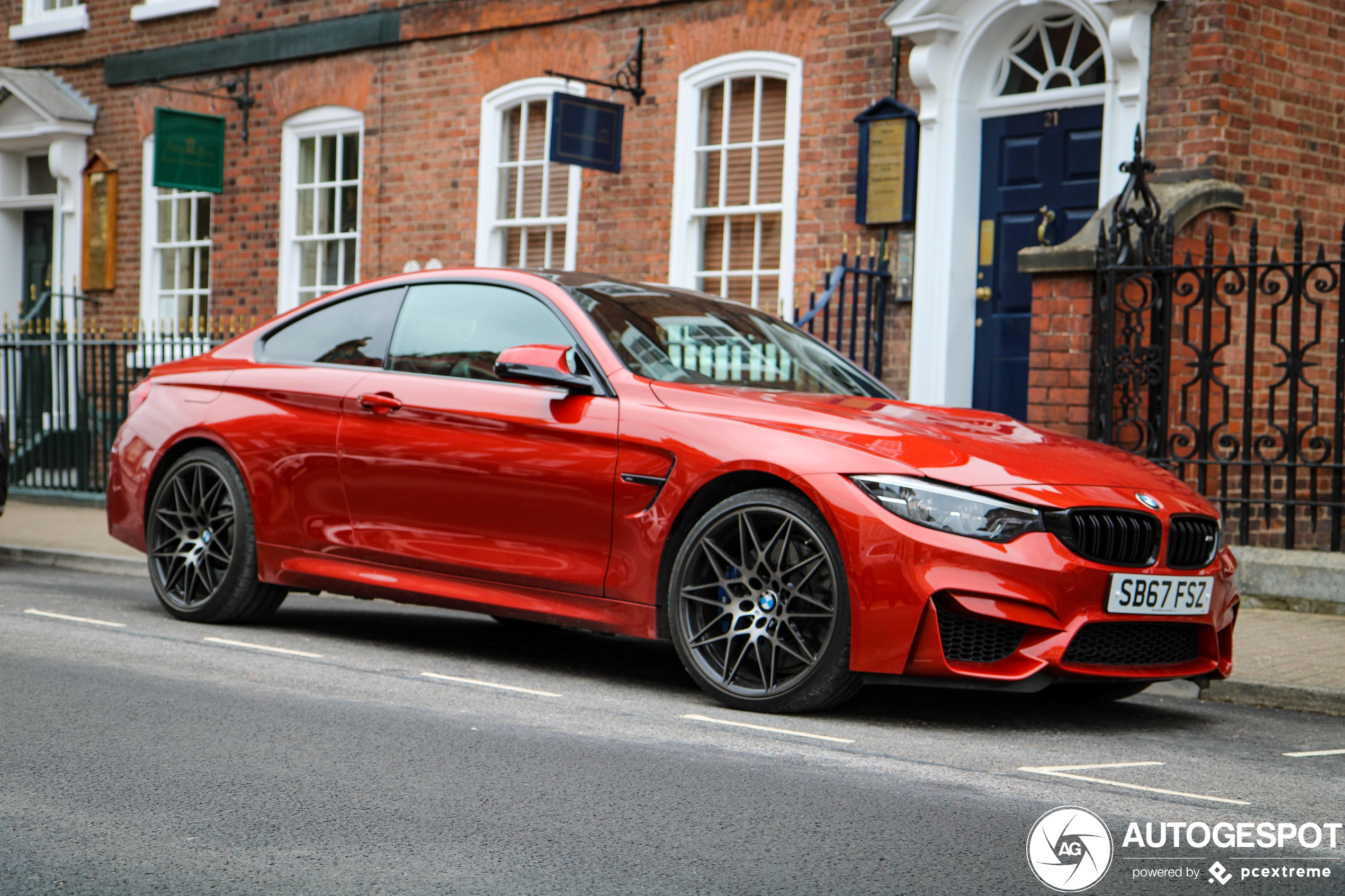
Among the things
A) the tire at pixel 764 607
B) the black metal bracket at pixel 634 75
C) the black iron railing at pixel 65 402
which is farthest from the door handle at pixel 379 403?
the black iron railing at pixel 65 402

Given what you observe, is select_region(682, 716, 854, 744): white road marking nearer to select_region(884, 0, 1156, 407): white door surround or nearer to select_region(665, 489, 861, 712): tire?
select_region(665, 489, 861, 712): tire

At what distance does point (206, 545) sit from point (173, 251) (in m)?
11.3

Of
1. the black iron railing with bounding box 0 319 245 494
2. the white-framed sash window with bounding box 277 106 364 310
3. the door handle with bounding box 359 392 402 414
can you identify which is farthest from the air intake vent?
the white-framed sash window with bounding box 277 106 364 310

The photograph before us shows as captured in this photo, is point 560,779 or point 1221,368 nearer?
point 560,779

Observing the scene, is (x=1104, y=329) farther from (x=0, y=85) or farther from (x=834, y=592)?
(x=0, y=85)

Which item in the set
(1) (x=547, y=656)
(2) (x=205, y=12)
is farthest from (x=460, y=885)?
(2) (x=205, y=12)

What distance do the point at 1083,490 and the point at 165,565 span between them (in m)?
4.24

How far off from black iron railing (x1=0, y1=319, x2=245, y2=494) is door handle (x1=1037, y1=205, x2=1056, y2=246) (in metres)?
7.07

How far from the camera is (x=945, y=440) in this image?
213 inches

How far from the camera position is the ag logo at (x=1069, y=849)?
3635 millimetres

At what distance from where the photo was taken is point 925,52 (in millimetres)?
11648

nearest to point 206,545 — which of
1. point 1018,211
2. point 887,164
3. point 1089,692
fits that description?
point 1089,692

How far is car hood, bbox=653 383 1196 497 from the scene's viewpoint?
5242 millimetres

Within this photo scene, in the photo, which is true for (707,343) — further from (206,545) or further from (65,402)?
(65,402)
